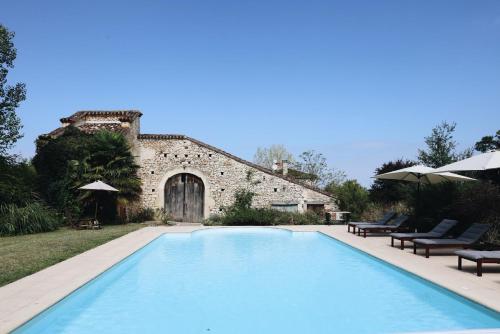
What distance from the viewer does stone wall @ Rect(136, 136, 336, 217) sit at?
21094mm

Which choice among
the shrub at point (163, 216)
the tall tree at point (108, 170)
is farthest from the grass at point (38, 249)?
the shrub at point (163, 216)

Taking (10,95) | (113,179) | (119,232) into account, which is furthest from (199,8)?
(10,95)

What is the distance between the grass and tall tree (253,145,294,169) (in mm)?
29350

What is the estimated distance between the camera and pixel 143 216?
19906 millimetres

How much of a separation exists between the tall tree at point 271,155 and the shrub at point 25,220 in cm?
2921

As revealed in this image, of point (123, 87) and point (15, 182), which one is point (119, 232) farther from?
point (123, 87)

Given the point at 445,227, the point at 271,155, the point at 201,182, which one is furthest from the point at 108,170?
the point at 271,155

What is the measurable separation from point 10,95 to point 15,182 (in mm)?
6429

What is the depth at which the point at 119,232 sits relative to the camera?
15.3 m

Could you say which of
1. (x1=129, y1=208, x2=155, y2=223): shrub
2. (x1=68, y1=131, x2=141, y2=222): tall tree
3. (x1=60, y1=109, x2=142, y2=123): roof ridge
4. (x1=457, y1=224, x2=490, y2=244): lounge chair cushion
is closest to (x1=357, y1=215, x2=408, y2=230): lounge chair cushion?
(x1=457, y1=224, x2=490, y2=244): lounge chair cushion

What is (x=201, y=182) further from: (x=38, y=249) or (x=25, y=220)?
(x=38, y=249)

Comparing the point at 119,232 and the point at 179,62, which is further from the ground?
the point at 179,62

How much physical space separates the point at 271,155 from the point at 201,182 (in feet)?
76.8

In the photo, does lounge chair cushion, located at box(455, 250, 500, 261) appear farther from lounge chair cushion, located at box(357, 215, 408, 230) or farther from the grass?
the grass
